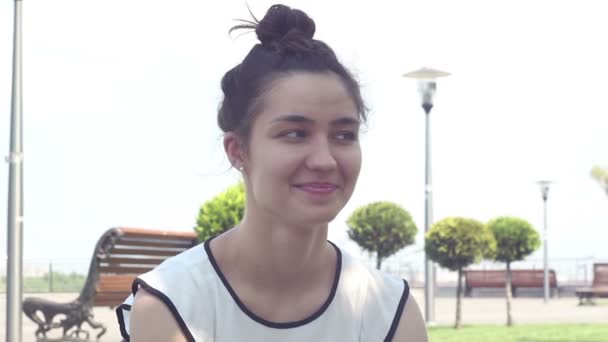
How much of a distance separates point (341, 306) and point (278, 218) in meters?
0.33

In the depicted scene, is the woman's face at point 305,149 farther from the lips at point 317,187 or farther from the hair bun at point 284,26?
the hair bun at point 284,26

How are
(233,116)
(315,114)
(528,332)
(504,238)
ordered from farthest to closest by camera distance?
(504,238)
(528,332)
(233,116)
(315,114)

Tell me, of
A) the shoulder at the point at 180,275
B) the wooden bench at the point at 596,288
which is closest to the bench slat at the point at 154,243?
the shoulder at the point at 180,275

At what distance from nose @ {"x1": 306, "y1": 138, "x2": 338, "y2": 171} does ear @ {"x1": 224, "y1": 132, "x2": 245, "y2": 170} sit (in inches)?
8.5

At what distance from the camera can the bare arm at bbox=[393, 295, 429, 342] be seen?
236 centimetres

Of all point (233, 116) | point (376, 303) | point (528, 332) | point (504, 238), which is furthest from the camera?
point (504, 238)

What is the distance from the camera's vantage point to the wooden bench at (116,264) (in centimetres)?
1026

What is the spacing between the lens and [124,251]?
10.5 metres

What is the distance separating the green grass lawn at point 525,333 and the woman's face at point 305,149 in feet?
42.5

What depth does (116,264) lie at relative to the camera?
10.5 m

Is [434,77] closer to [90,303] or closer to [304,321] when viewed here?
[90,303]

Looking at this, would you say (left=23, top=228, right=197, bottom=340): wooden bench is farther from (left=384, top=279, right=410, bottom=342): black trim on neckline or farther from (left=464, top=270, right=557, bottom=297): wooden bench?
(left=464, top=270, right=557, bottom=297): wooden bench

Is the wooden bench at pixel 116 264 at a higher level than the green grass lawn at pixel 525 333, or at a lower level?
higher

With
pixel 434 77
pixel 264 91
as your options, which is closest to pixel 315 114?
pixel 264 91
